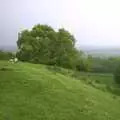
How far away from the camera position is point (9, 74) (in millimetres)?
26938

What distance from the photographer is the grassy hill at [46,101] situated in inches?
742

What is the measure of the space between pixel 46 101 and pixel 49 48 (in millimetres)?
38709

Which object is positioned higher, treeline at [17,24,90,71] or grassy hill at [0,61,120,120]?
treeline at [17,24,90,71]

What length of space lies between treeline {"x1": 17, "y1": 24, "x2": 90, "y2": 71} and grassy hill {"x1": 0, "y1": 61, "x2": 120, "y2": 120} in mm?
30063

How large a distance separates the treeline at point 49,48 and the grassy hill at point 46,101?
3006cm

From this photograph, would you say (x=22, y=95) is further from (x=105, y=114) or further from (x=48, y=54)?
(x=48, y=54)

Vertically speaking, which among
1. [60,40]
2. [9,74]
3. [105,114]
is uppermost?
[60,40]

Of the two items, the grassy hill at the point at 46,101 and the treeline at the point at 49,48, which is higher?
the treeline at the point at 49,48

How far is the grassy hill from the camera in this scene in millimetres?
18859

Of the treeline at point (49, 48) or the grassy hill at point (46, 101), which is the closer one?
the grassy hill at point (46, 101)

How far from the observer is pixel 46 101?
69.8ft

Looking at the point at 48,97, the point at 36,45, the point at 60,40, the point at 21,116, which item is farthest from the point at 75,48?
the point at 21,116

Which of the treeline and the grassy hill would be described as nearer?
the grassy hill

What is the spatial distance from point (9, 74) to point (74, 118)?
1003cm
